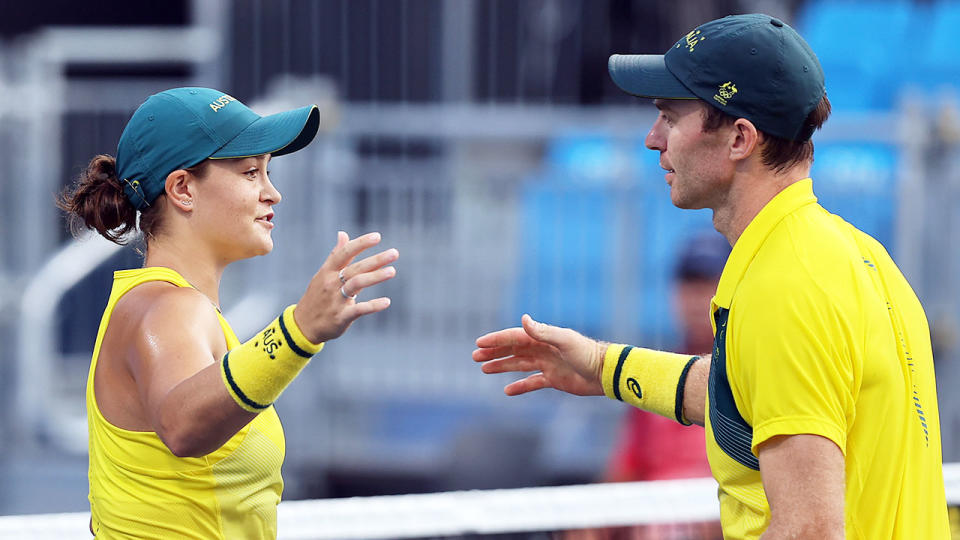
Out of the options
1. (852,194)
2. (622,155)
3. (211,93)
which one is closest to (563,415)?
(622,155)

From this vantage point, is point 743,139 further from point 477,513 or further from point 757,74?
point 477,513

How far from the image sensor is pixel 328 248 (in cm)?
686

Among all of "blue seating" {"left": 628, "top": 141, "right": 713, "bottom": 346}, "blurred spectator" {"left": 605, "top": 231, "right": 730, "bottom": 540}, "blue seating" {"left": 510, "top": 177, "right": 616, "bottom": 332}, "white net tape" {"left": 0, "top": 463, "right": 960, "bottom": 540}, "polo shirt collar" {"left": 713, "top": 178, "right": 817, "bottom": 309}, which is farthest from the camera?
"blue seating" {"left": 510, "top": 177, "right": 616, "bottom": 332}

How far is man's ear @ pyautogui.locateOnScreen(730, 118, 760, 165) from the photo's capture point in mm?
2412

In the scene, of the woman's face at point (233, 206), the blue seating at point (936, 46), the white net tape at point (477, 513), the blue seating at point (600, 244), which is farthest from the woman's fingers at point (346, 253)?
the blue seating at point (936, 46)

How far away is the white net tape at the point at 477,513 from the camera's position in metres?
3.68

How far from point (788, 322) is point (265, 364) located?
3.29 feet

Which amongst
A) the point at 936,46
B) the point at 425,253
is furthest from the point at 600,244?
the point at 936,46

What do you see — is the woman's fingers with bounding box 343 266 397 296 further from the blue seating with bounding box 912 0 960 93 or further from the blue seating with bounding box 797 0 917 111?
the blue seating with bounding box 912 0 960 93

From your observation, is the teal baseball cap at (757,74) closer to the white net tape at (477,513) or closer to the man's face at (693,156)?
the man's face at (693,156)

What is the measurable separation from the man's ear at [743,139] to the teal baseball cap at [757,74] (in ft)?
0.04

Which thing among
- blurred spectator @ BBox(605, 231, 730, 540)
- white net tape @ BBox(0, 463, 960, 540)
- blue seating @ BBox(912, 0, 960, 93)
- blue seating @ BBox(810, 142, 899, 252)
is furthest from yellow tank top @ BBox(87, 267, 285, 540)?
blue seating @ BBox(912, 0, 960, 93)

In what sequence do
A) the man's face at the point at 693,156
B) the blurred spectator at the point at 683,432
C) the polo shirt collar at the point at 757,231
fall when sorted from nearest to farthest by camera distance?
the polo shirt collar at the point at 757,231 → the man's face at the point at 693,156 → the blurred spectator at the point at 683,432

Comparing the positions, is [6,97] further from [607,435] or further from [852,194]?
[852,194]
